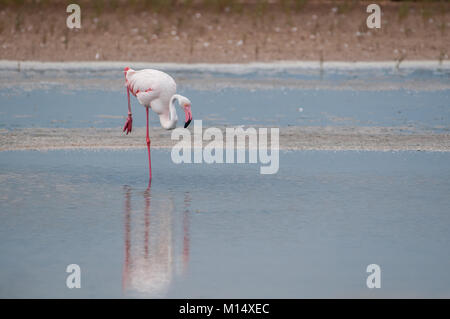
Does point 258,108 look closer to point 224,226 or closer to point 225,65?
point 225,65

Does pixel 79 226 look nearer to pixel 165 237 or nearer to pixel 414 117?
pixel 165 237

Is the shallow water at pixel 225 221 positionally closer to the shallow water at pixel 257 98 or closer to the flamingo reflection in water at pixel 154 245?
the flamingo reflection in water at pixel 154 245

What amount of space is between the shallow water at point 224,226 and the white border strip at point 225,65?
898 cm

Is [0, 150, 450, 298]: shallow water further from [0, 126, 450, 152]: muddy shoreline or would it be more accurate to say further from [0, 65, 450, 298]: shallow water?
[0, 126, 450, 152]: muddy shoreline

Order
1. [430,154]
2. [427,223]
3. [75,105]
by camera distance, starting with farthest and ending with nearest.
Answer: [75,105] → [430,154] → [427,223]

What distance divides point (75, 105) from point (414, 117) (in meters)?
5.02

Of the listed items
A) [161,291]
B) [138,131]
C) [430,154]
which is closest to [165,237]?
[161,291]

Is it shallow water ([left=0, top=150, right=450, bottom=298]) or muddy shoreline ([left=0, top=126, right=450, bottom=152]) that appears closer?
shallow water ([left=0, top=150, right=450, bottom=298])

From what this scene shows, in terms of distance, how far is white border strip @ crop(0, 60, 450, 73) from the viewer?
1892cm

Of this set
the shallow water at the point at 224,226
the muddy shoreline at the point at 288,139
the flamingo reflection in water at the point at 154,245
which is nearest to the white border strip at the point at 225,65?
the muddy shoreline at the point at 288,139

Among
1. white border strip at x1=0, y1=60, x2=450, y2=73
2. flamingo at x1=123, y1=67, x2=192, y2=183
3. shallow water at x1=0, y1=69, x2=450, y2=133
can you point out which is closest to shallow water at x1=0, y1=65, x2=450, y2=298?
shallow water at x1=0, y1=69, x2=450, y2=133

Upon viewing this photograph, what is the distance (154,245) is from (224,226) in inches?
28.0

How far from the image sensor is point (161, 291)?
541 centimetres

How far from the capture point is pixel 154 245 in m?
6.46
